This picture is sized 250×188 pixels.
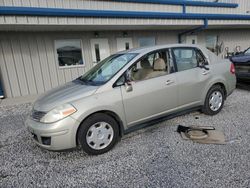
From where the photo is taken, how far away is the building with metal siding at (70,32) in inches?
242

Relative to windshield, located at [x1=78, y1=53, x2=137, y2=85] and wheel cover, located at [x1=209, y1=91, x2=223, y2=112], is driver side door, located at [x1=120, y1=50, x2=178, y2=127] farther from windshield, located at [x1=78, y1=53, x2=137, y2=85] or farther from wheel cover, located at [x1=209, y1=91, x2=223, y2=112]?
wheel cover, located at [x1=209, y1=91, x2=223, y2=112]

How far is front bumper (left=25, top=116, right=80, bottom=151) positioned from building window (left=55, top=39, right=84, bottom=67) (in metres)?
5.78

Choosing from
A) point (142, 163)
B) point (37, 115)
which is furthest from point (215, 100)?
point (37, 115)

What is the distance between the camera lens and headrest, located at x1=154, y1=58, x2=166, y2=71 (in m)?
3.52

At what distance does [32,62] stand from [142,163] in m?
6.69

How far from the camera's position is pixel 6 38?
6.95m

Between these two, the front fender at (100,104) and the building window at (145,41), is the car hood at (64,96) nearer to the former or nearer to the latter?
the front fender at (100,104)

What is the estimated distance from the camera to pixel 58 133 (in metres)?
2.61

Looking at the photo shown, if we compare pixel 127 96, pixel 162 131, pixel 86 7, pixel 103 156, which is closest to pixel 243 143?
pixel 162 131

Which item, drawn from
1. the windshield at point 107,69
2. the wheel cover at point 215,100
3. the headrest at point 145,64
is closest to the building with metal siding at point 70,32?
the windshield at point 107,69

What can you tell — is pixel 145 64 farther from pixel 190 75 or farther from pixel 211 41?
pixel 211 41

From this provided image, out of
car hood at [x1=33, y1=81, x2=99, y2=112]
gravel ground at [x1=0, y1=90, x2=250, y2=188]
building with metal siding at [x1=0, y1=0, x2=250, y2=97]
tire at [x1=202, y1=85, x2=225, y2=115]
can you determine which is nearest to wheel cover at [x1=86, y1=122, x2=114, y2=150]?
gravel ground at [x1=0, y1=90, x2=250, y2=188]

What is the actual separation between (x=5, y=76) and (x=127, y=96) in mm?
6296

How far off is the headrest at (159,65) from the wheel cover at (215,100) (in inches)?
55.4
